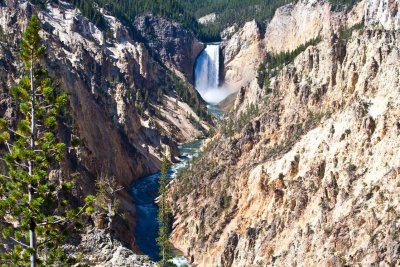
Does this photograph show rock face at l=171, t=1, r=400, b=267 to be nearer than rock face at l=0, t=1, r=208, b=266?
Yes

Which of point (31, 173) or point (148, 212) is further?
point (148, 212)

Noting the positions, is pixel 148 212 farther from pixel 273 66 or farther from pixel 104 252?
pixel 273 66

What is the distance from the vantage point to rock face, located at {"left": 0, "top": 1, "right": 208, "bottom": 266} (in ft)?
292

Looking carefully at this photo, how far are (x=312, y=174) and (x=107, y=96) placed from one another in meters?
61.7

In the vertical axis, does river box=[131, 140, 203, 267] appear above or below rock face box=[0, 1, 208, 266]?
below

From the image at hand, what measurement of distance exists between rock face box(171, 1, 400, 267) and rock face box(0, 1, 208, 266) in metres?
12.2

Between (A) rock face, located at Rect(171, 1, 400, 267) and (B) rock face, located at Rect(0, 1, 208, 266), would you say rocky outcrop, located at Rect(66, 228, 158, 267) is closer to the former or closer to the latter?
(A) rock face, located at Rect(171, 1, 400, 267)

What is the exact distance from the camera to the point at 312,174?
235ft

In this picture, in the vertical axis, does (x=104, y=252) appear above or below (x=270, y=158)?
above

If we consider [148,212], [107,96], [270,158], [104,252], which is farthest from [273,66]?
[104,252]

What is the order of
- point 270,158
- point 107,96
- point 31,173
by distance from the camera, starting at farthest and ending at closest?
point 107,96, point 270,158, point 31,173

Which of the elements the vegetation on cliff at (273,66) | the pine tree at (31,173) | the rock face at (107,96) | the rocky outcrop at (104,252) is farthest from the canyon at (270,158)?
the pine tree at (31,173)

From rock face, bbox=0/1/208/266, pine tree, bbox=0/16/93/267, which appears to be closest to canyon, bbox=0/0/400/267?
rock face, bbox=0/1/208/266

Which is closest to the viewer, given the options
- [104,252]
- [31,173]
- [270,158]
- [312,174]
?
[31,173]
